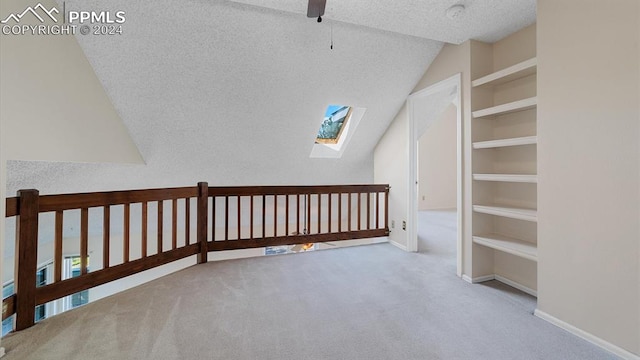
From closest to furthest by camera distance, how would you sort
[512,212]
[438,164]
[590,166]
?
[590,166], [512,212], [438,164]

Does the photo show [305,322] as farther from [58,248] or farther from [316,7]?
[316,7]

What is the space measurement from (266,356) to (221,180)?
9.73 ft

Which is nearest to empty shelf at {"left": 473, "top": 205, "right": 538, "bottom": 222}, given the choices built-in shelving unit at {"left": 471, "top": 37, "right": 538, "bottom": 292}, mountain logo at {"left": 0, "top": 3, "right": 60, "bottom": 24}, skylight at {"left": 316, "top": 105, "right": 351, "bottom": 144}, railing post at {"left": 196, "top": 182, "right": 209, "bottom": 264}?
built-in shelving unit at {"left": 471, "top": 37, "right": 538, "bottom": 292}

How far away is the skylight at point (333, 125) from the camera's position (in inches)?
166

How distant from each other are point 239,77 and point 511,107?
8.33 feet

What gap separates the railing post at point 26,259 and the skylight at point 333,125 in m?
3.14

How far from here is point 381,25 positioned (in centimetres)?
247

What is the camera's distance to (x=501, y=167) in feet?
8.85

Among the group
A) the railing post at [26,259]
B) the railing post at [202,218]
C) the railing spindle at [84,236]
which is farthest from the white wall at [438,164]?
the railing post at [26,259]

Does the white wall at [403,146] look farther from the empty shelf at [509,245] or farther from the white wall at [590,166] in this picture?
the white wall at [590,166]

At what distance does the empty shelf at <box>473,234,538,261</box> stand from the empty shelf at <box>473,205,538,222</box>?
23 cm

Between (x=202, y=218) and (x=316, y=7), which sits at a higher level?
(x=316, y=7)

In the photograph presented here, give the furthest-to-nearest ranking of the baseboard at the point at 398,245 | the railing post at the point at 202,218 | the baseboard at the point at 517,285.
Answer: the baseboard at the point at 398,245 < the railing post at the point at 202,218 < the baseboard at the point at 517,285

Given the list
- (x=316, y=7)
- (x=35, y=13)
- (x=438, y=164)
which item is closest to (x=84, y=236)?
(x=35, y=13)
